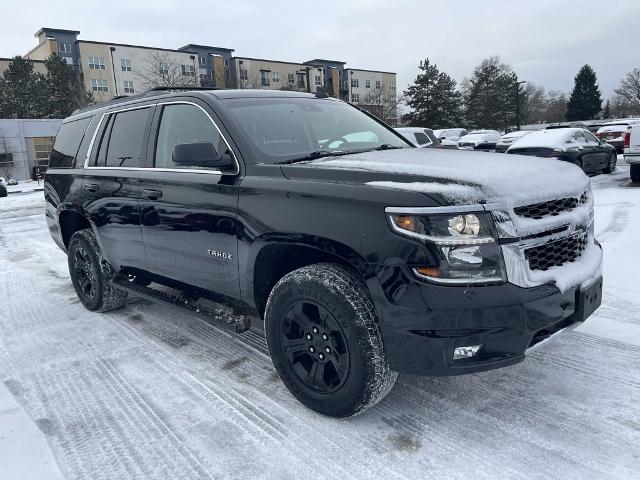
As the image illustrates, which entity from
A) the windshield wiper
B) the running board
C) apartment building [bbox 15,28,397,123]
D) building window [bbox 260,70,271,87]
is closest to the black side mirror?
the windshield wiper

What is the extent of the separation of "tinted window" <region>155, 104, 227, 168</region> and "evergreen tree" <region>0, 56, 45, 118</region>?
56624 mm

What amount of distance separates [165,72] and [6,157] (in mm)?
16463

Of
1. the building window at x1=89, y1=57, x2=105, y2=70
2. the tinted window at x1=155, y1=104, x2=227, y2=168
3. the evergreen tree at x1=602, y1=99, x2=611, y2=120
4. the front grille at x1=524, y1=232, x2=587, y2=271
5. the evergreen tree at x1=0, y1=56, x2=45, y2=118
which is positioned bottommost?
the front grille at x1=524, y1=232, x2=587, y2=271

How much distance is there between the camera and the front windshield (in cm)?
338

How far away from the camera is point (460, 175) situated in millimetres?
2557

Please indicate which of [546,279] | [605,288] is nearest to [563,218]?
[546,279]

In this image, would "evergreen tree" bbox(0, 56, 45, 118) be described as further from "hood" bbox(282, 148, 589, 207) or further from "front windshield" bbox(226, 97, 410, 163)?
"hood" bbox(282, 148, 589, 207)

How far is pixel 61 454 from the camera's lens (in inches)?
105

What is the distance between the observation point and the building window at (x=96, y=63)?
6366 centimetres

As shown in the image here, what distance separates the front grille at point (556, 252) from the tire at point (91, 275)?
366 cm

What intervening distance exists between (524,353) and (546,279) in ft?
1.23

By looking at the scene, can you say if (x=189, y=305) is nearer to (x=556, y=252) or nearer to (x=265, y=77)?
(x=556, y=252)

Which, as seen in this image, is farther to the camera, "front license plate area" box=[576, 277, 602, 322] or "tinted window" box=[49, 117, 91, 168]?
"tinted window" box=[49, 117, 91, 168]

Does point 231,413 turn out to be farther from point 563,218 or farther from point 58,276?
point 58,276
